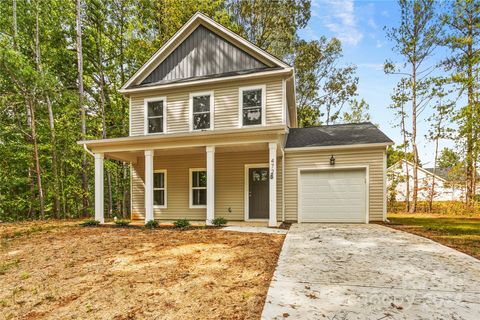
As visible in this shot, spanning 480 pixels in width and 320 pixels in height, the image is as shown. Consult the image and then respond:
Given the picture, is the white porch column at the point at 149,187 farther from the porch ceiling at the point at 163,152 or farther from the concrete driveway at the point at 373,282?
the concrete driveway at the point at 373,282

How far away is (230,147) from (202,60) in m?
4.28

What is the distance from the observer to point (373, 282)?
11.5 feet

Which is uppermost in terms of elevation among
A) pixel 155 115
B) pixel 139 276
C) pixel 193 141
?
pixel 155 115

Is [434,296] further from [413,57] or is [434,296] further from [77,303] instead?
[413,57]

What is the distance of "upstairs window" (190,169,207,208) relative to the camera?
10.2 metres

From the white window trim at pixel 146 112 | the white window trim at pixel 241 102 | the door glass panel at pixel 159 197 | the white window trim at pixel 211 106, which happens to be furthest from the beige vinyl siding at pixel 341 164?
the white window trim at pixel 146 112

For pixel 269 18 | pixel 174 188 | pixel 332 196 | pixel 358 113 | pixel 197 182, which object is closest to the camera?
pixel 332 196

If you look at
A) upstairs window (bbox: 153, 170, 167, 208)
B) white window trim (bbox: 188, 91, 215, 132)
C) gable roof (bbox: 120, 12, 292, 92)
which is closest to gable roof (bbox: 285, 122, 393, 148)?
gable roof (bbox: 120, 12, 292, 92)

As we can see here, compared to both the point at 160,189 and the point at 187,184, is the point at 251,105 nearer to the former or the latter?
the point at 187,184

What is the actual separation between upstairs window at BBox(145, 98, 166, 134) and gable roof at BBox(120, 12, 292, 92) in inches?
31.2

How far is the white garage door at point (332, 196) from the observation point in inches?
348

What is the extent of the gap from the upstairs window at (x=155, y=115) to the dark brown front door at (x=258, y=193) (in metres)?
4.26

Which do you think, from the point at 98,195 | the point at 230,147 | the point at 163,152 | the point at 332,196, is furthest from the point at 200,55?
the point at 332,196

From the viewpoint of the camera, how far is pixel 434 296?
310cm
